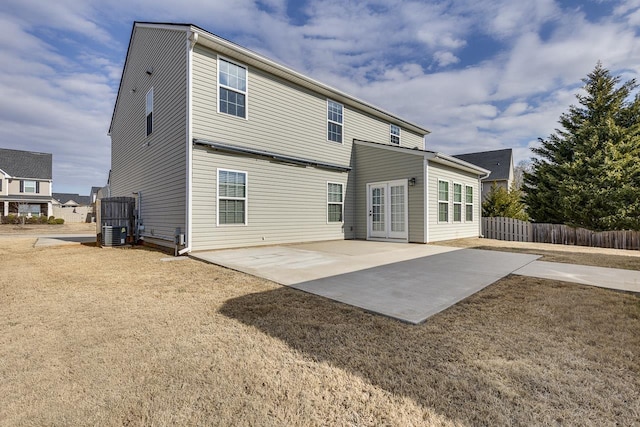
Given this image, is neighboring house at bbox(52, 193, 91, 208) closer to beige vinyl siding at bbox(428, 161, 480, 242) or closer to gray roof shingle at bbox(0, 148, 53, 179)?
gray roof shingle at bbox(0, 148, 53, 179)

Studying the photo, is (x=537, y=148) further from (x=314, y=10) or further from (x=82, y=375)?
(x=82, y=375)

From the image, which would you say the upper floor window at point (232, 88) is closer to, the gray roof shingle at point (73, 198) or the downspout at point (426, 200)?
the downspout at point (426, 200)

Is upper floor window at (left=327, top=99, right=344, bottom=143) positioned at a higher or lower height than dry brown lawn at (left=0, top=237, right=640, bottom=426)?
higher

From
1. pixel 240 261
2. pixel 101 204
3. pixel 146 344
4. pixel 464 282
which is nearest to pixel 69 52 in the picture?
pixel 101 204

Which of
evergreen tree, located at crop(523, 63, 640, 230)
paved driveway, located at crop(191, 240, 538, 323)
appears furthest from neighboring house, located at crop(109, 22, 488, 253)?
evergreen tree, located at crop(523, 63, 640, 230)

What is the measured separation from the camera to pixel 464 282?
468 cm

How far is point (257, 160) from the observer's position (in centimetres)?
920

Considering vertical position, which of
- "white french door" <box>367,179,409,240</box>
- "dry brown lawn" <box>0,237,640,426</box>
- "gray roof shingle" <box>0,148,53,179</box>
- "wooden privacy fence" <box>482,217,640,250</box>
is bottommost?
"dry brown lawn" <box>0,237,640,426</box>

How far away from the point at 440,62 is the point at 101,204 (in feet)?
48.9

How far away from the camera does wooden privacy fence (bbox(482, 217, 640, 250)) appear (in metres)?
10.4

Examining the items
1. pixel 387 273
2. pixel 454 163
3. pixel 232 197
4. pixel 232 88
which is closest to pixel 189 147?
pixel 232 197

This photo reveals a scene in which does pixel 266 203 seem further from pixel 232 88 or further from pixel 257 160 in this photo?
pixel 232 88

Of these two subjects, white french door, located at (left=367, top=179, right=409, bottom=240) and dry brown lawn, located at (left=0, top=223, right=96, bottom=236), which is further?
dry brown lawn, located at (left=0, top=223, right=96, bottom=236)

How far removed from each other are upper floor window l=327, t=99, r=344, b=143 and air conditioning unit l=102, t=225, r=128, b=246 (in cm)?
792
